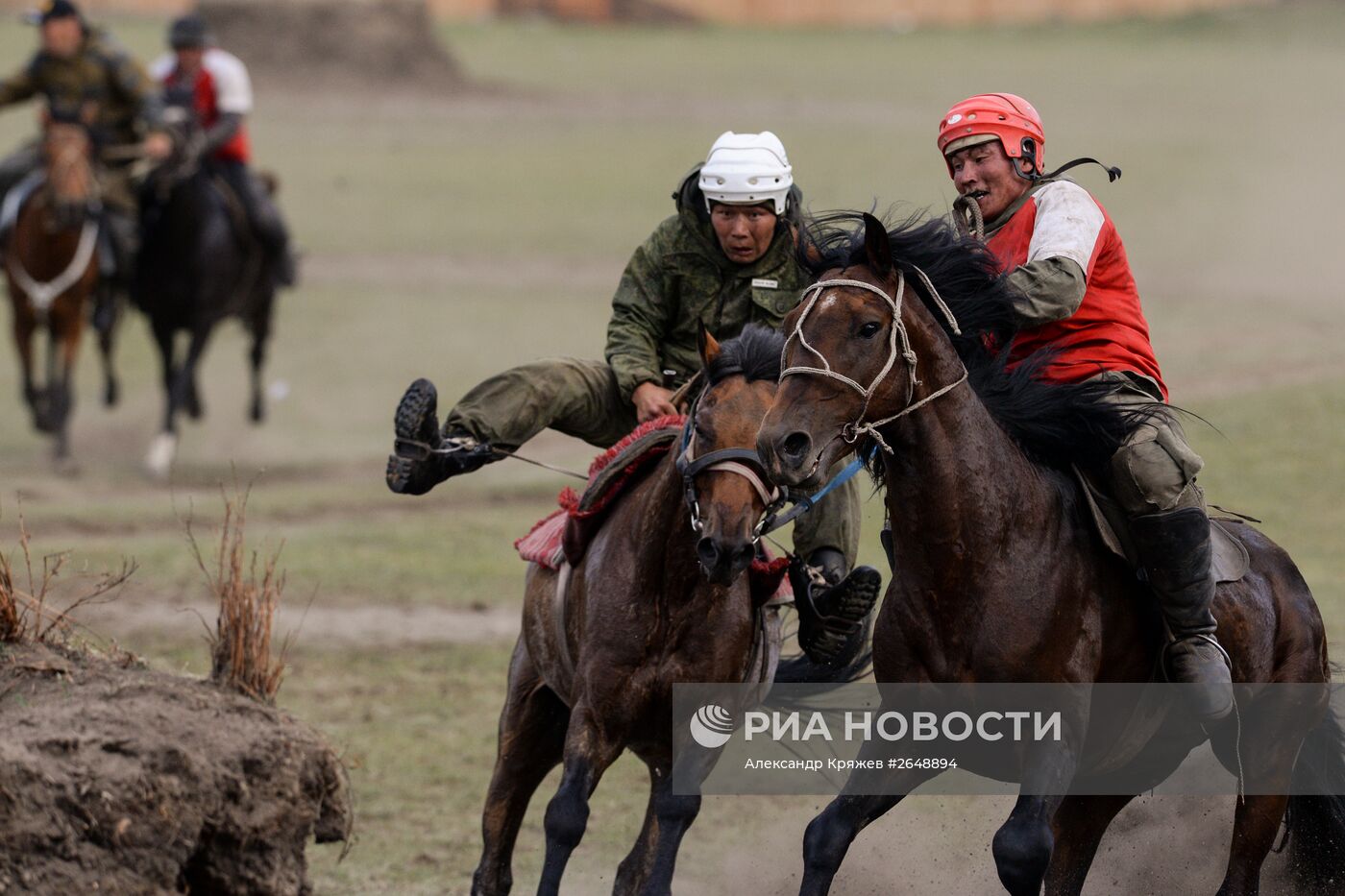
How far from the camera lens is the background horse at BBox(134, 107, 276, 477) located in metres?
15.7

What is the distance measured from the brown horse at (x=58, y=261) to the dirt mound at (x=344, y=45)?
2095 centimetres

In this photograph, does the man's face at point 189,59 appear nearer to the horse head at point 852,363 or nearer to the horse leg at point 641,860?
the horse leg at point 641,860

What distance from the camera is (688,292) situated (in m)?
6.91

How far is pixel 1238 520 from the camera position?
22.1 ft

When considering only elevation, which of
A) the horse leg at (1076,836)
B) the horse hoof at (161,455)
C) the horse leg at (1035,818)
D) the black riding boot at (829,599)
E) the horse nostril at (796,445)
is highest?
the horse nostril at (796,445)

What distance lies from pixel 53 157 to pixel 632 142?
16995mm

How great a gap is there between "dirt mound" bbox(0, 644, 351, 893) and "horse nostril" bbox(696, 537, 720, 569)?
1852mm

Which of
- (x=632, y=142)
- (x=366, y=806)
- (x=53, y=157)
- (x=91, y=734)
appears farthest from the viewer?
(x=632, y=142)

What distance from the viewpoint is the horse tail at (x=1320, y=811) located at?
6695mm

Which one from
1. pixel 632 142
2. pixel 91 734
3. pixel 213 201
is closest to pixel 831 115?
pixel 632 142

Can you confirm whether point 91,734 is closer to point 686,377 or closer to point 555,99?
point 686,377

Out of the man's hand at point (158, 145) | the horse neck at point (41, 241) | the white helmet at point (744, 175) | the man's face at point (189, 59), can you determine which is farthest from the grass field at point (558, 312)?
the man's face at point (189, 59)

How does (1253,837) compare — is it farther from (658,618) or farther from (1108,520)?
(658,618)

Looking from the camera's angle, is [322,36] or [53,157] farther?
[322,36]
